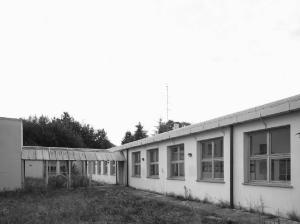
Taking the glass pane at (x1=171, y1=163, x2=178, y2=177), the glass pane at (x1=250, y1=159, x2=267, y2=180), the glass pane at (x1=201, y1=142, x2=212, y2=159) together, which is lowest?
the glass pane at (x1=171, y1=163, x2=178, y2=177)

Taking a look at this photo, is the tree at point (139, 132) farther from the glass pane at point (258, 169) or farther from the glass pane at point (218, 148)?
the glass pane at point (258, 169)

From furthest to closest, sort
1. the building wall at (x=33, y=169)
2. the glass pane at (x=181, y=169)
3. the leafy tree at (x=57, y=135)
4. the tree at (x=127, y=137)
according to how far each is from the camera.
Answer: the tree at (x=127, y=137)
the leafy tree at (x=57, y=135)
the building wall at (x=33, y=169)
the glass pane at (x=181, y=169)

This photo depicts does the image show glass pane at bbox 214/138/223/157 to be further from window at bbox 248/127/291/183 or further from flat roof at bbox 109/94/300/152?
window at bbox 248/127/291/183

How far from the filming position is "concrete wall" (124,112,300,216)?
A: 1028cm

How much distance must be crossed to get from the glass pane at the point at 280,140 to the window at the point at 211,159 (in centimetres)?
296

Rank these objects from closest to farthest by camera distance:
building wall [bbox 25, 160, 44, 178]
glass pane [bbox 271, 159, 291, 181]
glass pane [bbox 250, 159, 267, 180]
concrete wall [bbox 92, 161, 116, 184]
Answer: glass pane [bbox 271, 159, 291, 181] → glass pane [bbox 250, 159, 267, 180] → concrete wall [bbox 92, 161, 116, 184] → building wall [bbox 25, 160, 44, 178]

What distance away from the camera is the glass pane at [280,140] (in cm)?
1095

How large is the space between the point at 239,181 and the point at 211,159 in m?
2.29

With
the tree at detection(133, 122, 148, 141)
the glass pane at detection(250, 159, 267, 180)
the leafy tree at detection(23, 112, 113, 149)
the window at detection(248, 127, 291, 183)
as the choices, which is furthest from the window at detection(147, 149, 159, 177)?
the tree at detection(133, 122, 148, 141)

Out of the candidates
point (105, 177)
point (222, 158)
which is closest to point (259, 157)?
point (222, 158)

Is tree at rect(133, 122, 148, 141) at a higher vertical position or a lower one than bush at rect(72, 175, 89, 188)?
higher

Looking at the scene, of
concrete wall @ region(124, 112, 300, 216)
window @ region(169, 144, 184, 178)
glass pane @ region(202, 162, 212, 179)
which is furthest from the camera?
window @ region(169, 144, 184, 178)

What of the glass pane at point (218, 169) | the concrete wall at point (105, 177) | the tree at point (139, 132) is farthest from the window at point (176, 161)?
the tree at point (139, 132)

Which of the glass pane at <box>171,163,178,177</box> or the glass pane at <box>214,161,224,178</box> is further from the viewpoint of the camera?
the glass pane at <box>171,163,178,177</box>
